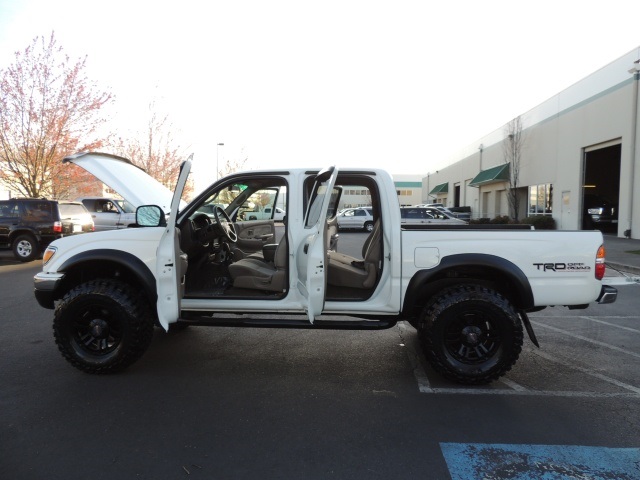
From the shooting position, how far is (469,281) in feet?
13.7

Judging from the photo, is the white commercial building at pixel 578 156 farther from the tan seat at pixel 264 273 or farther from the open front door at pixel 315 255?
the tan seat at pixel 264 273

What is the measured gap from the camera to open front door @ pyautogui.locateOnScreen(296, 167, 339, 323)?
3691 mm

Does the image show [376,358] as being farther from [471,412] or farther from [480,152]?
[480,152]

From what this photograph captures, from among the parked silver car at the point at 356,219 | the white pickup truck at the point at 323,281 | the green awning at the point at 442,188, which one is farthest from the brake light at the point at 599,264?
the green awning at the point at 442,188

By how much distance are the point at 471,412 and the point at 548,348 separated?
2.15 meters

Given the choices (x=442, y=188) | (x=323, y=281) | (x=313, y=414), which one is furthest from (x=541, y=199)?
(x=313, y=414)

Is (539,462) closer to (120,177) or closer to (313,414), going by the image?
(313,414)

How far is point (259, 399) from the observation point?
3.68 m

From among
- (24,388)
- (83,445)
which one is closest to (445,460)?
(83,445)

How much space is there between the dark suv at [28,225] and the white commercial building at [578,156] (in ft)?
68.4

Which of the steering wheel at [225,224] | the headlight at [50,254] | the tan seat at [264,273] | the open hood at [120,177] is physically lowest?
the tan seat at [264,273]

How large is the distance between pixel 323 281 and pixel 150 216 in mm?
1842

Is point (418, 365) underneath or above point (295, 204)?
underneath

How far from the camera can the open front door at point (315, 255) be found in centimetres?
369
